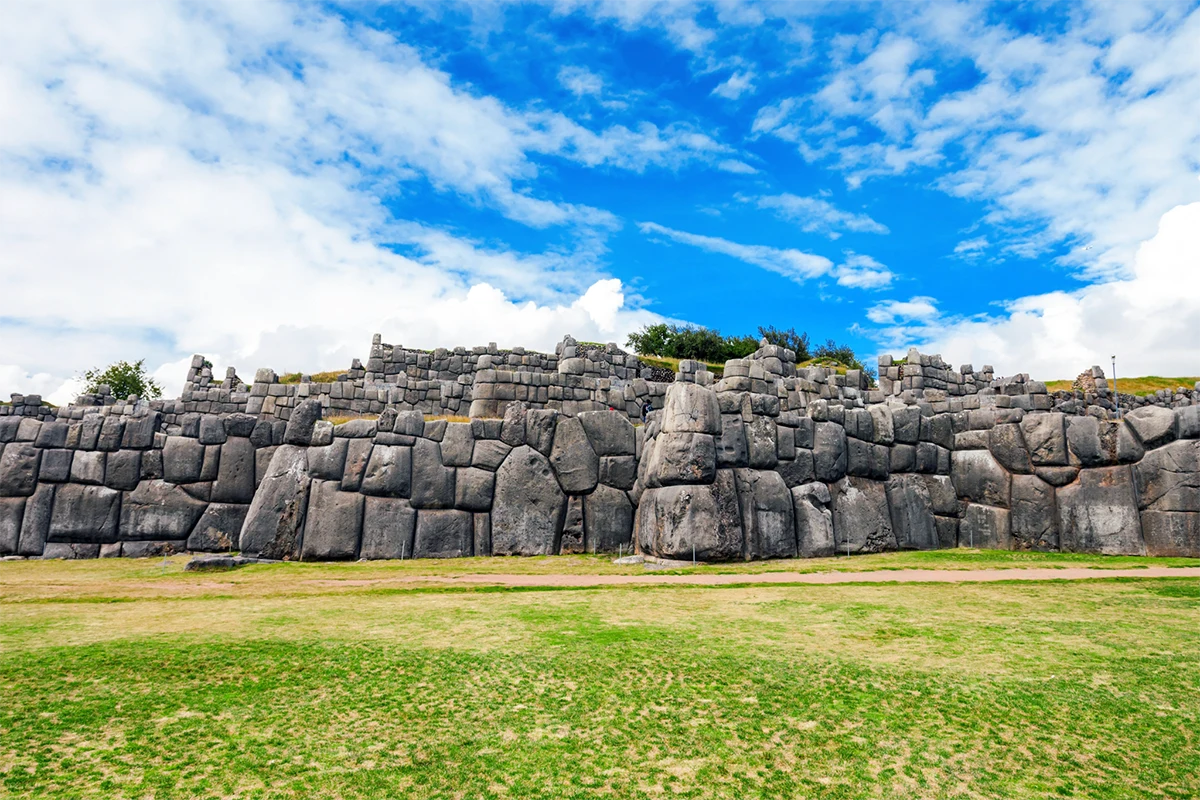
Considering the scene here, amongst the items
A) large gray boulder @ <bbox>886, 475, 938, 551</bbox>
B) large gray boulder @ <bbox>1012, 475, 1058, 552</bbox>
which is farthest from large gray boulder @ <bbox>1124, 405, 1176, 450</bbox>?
large gray boulder @ <bbox>886, 475, 938, 551</bbox>

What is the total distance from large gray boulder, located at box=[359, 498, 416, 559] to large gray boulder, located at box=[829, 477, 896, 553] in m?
7.83

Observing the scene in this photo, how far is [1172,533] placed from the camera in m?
11.8

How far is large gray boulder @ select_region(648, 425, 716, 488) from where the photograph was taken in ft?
39.1

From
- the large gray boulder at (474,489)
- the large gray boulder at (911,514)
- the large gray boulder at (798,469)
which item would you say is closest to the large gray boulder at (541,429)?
the large gray boulder at (474,489)

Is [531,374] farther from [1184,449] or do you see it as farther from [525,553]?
[1184,449]

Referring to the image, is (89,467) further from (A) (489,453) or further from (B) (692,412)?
(B) (692,412)

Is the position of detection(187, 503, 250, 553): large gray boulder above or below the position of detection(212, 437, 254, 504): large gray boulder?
below

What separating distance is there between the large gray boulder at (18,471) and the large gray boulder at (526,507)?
8949 millimetres

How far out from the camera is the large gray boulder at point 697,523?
11523 mm

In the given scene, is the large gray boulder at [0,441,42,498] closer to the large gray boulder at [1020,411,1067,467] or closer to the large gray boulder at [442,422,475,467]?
the large gray boulder at [442,422,475,467]

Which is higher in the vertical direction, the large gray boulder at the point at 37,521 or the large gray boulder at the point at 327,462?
the large gray boulder at the point at 327,462

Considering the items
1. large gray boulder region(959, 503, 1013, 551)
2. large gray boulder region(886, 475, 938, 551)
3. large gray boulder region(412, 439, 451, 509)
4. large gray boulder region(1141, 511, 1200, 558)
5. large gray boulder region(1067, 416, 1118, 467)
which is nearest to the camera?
large gray boulder region(1141, 511, 1200, 558)

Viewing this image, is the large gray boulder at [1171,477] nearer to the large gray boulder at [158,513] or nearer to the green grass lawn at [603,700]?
the green grass lawn at [603,700]

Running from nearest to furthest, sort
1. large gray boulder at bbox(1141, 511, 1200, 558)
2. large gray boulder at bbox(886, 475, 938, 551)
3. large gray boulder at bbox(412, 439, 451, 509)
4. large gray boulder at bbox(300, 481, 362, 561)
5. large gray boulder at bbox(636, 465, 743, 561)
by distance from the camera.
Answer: large gray boulder at bbox(636, 465, 743, 561) → large gray boulder at bbox(1141, 511, 1200, 558) → large gray boulder at bbox(300, 481, 362, 561) → large gray boulder at bbox(412, 439, 451, 509) → large gray boulder at bbox(886, 475, 938, 551)
